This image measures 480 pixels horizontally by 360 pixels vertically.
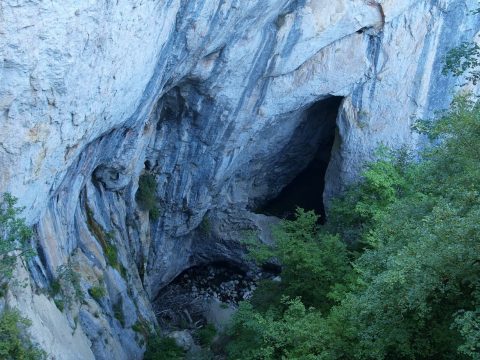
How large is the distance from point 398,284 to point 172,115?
29.9ft

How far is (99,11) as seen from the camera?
7734 millimetres

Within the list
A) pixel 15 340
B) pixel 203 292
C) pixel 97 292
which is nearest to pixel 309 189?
pixel 203 292

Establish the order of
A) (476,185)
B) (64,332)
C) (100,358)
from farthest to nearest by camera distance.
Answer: (100,358) → (64,332) → (476,185)

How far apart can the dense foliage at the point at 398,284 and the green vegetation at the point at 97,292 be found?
9.10 ft

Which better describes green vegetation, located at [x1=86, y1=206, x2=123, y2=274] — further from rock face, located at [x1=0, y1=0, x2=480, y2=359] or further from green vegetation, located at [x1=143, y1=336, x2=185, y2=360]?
green vegetation, located at [x1=143, y1=336, x2=185, y2=360]

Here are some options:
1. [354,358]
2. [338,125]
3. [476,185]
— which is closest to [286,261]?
[354,358]

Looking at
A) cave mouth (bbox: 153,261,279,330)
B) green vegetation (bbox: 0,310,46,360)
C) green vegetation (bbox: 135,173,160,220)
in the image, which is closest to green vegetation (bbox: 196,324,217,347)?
cave mouth (bbox: 153,261,279,330)

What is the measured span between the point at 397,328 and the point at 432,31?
11.3 m

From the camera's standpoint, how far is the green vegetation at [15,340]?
289 inches

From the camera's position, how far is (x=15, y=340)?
24.3 feet

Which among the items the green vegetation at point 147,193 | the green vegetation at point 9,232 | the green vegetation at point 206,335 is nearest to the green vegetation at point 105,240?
the green vegetation at point 147,193

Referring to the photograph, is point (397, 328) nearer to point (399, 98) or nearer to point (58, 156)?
point (58, 156)

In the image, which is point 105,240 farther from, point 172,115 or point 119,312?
point 172,115

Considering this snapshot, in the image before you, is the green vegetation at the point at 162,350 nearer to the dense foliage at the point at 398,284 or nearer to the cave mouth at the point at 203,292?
the dense foliage at the point at 398,284
